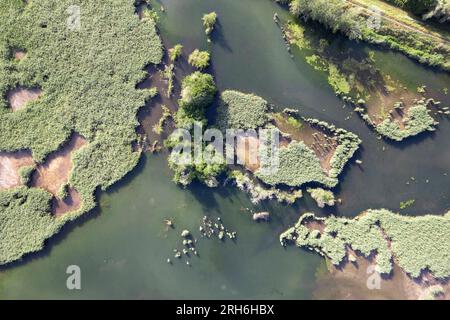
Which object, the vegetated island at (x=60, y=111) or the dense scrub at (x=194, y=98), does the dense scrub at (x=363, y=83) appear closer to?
→ the dense scrub at (x=194, y=98)

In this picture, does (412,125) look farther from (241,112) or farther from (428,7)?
(241,112)

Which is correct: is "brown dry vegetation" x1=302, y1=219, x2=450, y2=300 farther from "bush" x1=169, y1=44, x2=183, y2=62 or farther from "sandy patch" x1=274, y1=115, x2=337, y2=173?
"bush" x1=169, y1=44, x2=183, y2=62

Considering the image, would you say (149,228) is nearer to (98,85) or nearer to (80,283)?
(80,283)

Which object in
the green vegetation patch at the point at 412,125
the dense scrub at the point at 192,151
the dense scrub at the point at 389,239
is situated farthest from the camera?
the green vegetation patch at the point at 412,125

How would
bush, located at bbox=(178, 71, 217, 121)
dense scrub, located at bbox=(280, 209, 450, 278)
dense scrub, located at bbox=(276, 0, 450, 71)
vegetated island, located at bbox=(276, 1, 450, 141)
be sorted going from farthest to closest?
1. vegetated island, located at bbox=(276, 1, 450, 141)
2. dense scrub, located at bbox=(280, 209, 450, 278)
3. dense scrub, located at bbox=(276, 0, 450, 71)
4. bush, located at bbox=(178, 71, 217, 121)

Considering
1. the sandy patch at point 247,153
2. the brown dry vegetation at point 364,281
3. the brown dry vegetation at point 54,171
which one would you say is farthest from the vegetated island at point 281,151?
the brown dry vegetation at point 54,171

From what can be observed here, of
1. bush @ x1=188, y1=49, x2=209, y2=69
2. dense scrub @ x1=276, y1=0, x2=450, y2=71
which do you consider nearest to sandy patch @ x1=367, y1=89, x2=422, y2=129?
dense scrub @ x1=276, y1=0, x2=450, y2=71

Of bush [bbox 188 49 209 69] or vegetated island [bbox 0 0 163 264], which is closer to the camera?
vegetated island [bbox 0 0 163 264]
